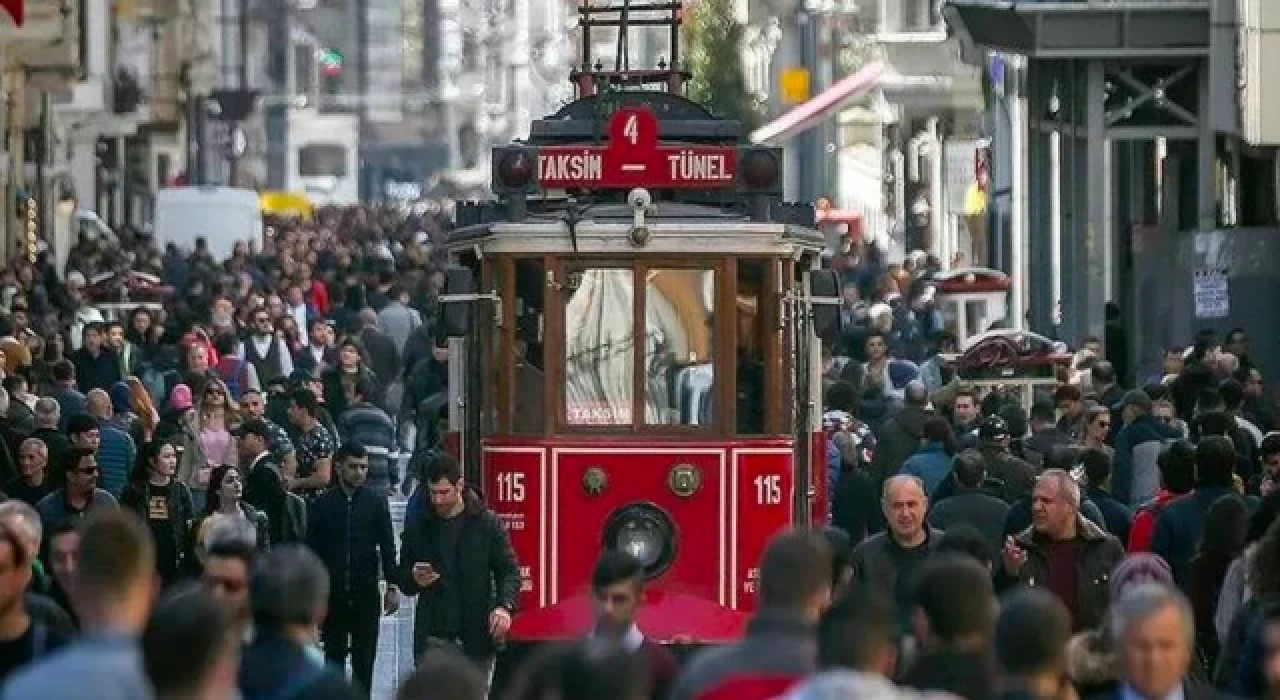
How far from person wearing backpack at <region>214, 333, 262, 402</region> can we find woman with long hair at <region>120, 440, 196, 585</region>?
9.90m

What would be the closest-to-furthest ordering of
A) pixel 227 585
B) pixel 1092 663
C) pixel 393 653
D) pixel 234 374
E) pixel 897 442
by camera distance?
pixel 1092 663, pixel 227 585, pixel 393 653, pixel 897 442, pixel 234 374

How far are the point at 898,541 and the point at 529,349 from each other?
3.37 metres

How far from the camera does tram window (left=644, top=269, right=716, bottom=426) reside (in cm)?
1805

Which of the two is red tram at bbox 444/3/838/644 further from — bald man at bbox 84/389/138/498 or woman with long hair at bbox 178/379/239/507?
woman with long hair at bbox 178/379/239/507

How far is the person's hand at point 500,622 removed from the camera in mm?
16438

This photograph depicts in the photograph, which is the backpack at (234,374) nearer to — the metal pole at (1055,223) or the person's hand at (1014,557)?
the metal pole at (1055,223)

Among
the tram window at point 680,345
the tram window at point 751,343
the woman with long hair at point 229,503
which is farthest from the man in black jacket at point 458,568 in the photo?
the tram window at point 751,343

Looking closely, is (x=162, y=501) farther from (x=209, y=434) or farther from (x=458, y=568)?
(x=209, y=434)

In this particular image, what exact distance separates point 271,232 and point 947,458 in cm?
5438

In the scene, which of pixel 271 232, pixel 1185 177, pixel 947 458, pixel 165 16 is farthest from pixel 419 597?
pixel 165 16

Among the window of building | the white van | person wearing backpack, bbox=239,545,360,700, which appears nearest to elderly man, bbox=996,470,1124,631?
person wearing backpack, bbox=239,545,360,700

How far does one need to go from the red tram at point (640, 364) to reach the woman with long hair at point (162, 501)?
4.46 feet

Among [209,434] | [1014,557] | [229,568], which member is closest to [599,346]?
[1014,557]

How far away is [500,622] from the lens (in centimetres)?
1644
